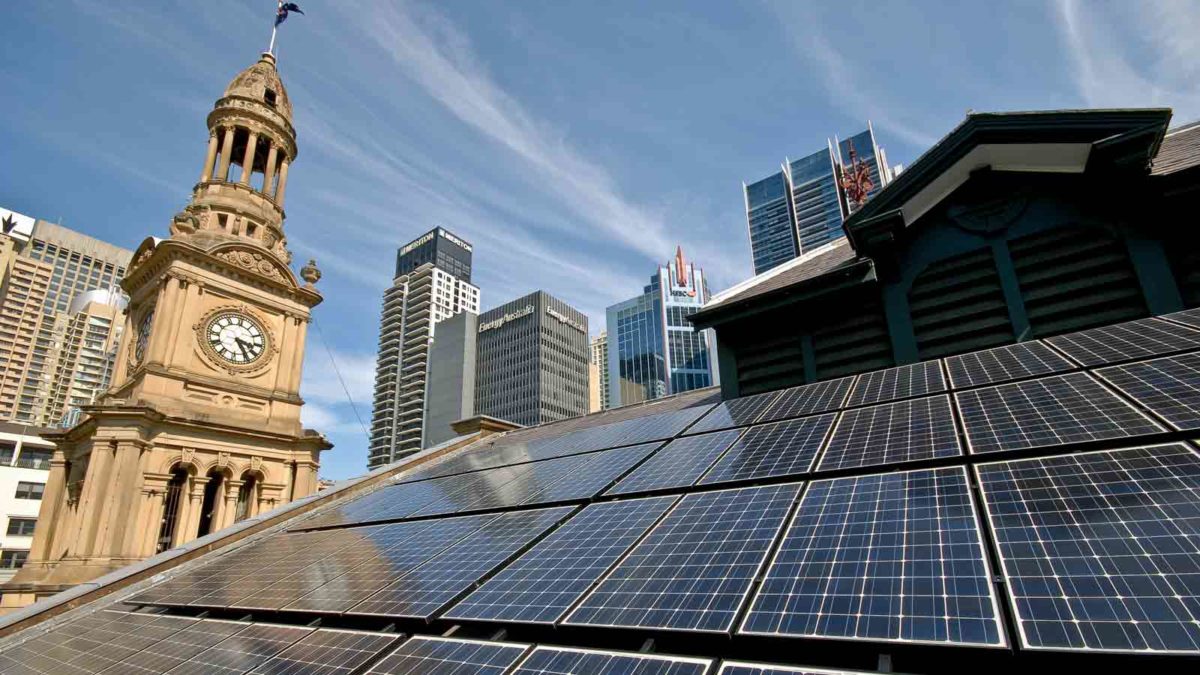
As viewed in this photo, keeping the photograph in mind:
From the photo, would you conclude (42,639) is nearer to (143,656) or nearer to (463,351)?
(143,656)

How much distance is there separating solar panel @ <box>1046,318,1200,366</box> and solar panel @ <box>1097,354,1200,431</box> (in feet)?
1.74

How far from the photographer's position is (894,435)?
6906 mm

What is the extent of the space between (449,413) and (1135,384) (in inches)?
6218

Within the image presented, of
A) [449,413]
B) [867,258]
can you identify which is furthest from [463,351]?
[867,258]

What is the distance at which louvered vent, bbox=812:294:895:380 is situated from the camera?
1230 cm

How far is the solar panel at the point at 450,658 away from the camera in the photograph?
4.27 m

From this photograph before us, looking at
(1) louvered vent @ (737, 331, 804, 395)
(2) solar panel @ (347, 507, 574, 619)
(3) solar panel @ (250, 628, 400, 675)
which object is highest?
(1) louvered vent @ (737, 331, 804, 395)

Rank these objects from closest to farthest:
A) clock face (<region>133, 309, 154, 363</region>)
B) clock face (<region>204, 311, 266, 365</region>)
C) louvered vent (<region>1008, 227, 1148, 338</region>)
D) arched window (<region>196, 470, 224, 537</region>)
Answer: louvered vent (<region>1008, 227, 1148, 338</region>) < arched window (<region>196, 470, 224, 537</region>) < clock face (<region>133, 309, 154, 363</region>) < clock face (<region>204, 311, 266, 365</region>)

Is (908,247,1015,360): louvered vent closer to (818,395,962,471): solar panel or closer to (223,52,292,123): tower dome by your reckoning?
(818,395,962,471): solar panel

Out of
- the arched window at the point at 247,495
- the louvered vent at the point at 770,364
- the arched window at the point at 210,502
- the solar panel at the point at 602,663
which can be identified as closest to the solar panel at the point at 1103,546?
the solar panel at the point at 602,663

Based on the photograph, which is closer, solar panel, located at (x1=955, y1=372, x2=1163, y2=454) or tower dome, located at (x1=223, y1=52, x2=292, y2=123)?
solar panel, located at (x1=955, y1=372, x2=1163, y2=454)

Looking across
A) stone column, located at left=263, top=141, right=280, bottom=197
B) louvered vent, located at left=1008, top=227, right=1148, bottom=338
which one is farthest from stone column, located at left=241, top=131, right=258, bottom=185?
louvered vent, located at left=1008, top=227, right=1148, bottom=338

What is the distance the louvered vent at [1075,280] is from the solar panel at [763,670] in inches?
404

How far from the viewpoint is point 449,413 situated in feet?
511
